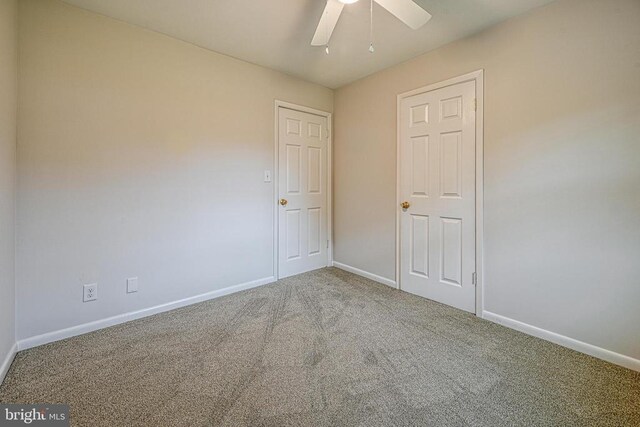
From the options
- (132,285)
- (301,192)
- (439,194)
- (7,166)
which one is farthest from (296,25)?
(132,285)

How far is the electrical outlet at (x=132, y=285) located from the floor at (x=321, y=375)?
27cm

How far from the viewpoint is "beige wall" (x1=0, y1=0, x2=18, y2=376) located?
1.57 metres

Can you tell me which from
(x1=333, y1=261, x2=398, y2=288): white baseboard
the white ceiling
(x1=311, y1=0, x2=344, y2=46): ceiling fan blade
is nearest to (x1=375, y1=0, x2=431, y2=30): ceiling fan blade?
(x1=311, y1=0, x2=344, y2=46): ceiling fan blade

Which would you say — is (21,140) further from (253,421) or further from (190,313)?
(253,421)

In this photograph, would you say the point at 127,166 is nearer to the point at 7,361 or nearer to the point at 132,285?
the point at 132,285

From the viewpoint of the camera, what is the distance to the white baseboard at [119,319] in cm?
191

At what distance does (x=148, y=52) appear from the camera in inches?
91.0

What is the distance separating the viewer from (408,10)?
161cm

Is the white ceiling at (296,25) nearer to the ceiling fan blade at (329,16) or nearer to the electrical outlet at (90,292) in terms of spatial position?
the ceiling fan blade at (329,16)

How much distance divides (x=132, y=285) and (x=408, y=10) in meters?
2.82

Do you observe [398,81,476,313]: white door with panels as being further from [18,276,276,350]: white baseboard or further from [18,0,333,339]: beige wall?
[18,276,276,350]: white baseboard

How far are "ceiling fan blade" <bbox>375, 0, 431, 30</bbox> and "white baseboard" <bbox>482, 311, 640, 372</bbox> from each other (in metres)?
2.25

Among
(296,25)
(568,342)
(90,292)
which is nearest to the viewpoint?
(568,342)

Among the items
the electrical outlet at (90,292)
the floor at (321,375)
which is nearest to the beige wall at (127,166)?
the electrical outlet at (90,292)
